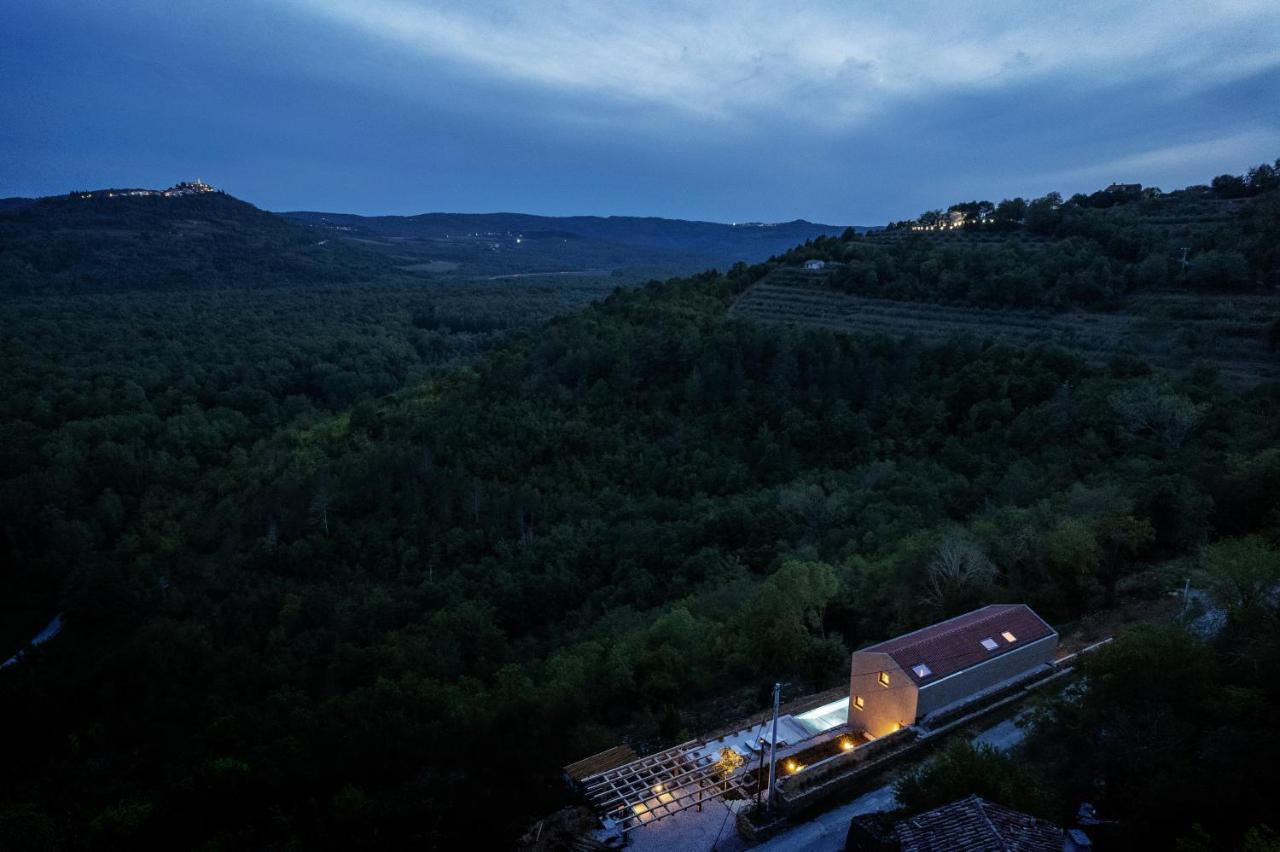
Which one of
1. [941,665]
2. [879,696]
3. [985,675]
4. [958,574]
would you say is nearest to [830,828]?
[879,696]

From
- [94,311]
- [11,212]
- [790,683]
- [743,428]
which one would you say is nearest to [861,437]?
[743,428]

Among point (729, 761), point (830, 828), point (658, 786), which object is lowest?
point (830, 828)

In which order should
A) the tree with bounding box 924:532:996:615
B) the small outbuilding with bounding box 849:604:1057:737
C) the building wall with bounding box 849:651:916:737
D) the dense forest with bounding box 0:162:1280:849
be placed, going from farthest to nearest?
the tree with bounding box 924:532:996:615, the small outbuilding with bounding box 849:604:1057:737, the building wall with bounding box 849:651:916:737, the dense forest with bounding box 0:162:1280:849

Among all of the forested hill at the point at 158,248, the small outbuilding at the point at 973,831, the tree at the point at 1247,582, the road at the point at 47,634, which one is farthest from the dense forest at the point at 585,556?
the forested hill at the point at 158,248

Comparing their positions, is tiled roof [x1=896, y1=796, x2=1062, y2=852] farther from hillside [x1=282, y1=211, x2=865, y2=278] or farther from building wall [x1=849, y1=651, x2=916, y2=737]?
hillside [x1=282, y1=211, x2=865, y2=278]

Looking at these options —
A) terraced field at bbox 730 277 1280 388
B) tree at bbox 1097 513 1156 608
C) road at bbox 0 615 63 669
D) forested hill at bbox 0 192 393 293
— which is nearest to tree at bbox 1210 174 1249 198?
terraced field at bbox 730 277 1280 388

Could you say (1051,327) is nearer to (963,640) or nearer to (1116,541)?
(1116,541)

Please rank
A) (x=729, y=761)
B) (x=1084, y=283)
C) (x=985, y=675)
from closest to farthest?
1. (x=729, y=761)
2. (x=985, y=675)
3. (x=1084, y=283)
